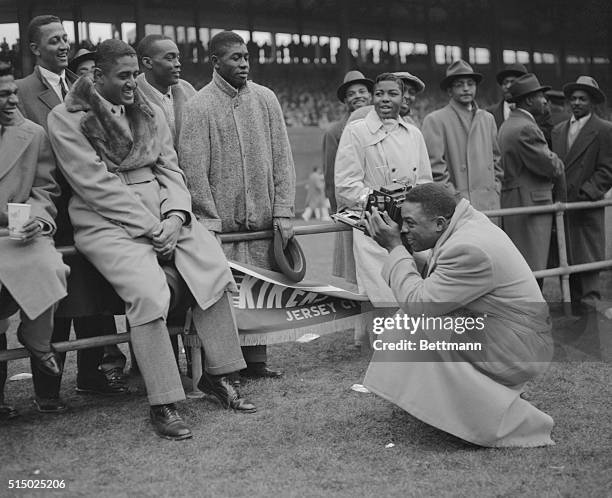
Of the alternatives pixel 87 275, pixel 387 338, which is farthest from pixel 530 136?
pixel 87 275

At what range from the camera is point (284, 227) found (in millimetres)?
5590

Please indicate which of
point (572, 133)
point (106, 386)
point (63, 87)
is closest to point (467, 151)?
point (572, 133)

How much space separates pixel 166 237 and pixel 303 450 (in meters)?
1.35

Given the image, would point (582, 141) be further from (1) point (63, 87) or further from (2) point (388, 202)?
(1) point (63, 87)

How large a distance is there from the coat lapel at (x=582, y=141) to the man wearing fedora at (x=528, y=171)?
0.48 meters

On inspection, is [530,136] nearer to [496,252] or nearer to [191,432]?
[496,252]

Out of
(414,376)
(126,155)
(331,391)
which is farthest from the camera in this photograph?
(331,391)

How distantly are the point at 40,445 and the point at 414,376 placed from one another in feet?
6.10

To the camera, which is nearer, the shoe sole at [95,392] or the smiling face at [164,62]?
the shoe sole at [95,392]

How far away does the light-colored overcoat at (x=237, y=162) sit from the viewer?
17.8 ft

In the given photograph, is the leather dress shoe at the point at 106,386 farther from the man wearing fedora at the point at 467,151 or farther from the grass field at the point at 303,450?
the man wearing fedora at the point at 467,151

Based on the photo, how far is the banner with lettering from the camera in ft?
18.0

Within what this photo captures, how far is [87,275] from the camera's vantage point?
4891 mm

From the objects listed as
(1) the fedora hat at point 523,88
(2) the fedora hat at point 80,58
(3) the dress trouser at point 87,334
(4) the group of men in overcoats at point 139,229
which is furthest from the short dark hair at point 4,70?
(1) the fedora hat at point 523,88
